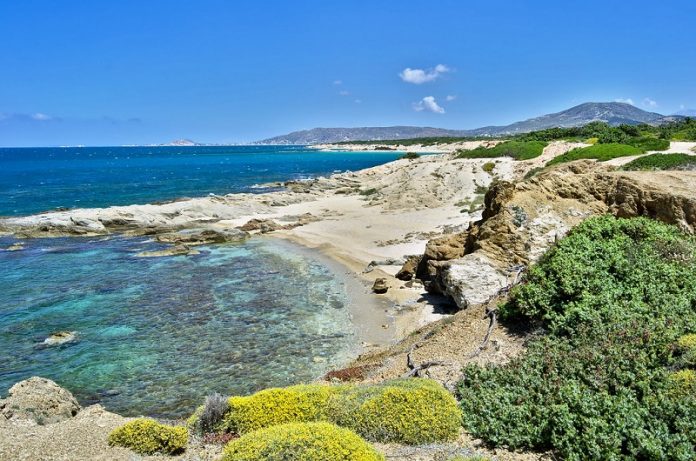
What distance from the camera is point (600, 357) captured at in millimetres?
8430

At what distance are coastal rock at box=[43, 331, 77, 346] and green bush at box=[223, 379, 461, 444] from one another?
1142cm

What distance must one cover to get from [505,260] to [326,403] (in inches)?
407

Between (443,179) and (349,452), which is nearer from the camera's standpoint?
(349,452)

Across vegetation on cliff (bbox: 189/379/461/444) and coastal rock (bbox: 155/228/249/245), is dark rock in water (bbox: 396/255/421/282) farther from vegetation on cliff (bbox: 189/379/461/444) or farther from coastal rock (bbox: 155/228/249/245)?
coastal rock (bbox: 155/228/249/245)

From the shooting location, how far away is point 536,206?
16859 mm

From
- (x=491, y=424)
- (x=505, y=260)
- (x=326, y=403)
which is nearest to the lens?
(x=491, y=424)

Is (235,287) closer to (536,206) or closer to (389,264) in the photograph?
(389,264)

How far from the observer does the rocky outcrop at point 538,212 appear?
14969 millimetres

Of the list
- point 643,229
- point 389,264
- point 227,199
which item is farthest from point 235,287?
point 227,199

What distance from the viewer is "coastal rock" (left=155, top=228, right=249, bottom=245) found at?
3472cm

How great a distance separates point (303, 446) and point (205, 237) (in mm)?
30721

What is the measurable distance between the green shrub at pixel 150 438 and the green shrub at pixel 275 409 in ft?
2.60

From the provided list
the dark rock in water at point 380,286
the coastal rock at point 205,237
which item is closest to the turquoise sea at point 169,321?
the dark rock in water at point 380,286

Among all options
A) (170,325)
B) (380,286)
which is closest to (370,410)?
(170,325)
